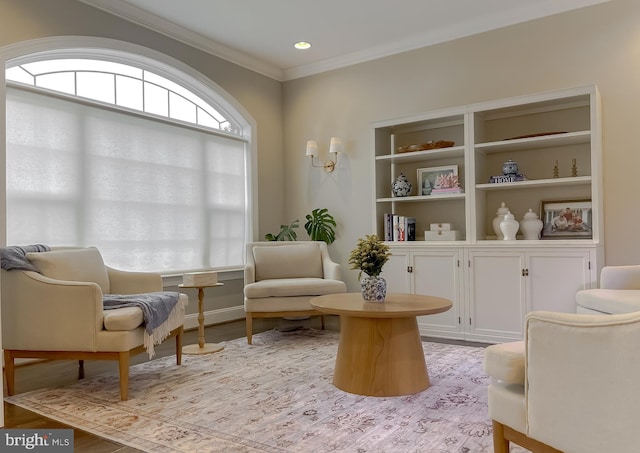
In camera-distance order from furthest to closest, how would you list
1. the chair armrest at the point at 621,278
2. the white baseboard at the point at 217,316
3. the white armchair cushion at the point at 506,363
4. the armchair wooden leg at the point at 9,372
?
the white baseboard at the point at 217,316, the chair armrest at the point at 621,278, the armchair wooden leg at the point at 9,372, the white armchair cushion at the point at 506,363

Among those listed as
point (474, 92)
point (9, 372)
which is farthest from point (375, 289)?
point (474, 92)

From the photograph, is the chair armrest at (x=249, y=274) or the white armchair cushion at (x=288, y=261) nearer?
the chair armrest at (x=249, y=274)

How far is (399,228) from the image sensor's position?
4547mm

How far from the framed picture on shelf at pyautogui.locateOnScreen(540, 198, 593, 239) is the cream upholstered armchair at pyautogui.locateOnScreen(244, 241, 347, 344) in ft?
6.04

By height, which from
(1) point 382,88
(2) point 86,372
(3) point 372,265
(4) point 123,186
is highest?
(1) point 382,88

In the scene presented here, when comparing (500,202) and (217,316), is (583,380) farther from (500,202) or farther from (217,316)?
(217,316)

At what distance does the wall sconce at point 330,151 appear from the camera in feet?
16.9

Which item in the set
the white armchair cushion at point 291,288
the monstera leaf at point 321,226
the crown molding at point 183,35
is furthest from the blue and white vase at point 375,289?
the crown molding at point 183,35

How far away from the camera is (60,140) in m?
3.75

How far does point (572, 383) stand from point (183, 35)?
4479 mm

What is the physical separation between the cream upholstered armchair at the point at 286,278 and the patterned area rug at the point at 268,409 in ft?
2.02

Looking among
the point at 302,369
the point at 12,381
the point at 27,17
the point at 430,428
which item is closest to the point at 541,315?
the point at 430,428

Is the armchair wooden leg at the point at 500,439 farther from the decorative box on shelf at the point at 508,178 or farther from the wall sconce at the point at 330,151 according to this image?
the wall sconce at the point at 330,151

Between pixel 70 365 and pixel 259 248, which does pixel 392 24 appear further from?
pixel 70 365
